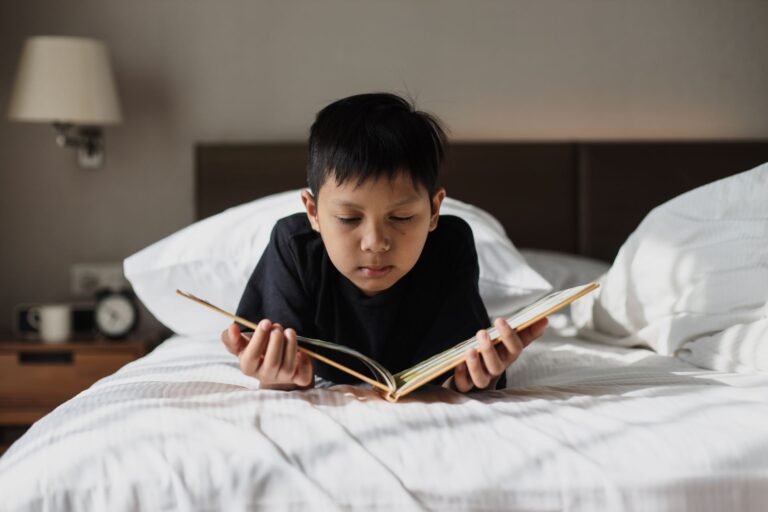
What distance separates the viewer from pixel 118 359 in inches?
92.6

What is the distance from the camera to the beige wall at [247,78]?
275cm

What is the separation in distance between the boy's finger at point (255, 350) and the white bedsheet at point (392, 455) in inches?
1.7

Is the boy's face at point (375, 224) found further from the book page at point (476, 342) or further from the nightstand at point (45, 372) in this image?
the nightstand at point (45, 372)

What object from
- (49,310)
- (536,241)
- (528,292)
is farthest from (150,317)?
(528,292)

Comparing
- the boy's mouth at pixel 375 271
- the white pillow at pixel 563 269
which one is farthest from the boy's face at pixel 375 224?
the white pillow at pixel 563 269

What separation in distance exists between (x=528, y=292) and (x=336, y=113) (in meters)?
0.69

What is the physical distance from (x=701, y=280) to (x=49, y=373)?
1.65 meters

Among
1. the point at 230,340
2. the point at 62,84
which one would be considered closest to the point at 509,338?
the point at 230,340

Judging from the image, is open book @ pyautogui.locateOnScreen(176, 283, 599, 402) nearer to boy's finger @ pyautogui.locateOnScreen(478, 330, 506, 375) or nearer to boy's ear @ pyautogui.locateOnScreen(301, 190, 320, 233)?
boy's finger @ pyautogui.locateOnScreen(478, 330, 506, 375)

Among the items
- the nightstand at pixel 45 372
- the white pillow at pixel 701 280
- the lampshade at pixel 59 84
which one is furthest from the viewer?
the lampshade at pixel 59 84

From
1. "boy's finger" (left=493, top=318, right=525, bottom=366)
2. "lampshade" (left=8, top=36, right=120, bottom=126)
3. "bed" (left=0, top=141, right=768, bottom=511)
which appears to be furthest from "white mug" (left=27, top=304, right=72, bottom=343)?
"boy's finger" (left=493, top=318, right=525, bottom=366)

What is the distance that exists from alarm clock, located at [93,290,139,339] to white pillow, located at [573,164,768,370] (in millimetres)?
1315

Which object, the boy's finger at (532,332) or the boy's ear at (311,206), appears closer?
the boy's finger at (532,332)

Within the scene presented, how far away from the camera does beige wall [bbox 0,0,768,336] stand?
9.02 ft
